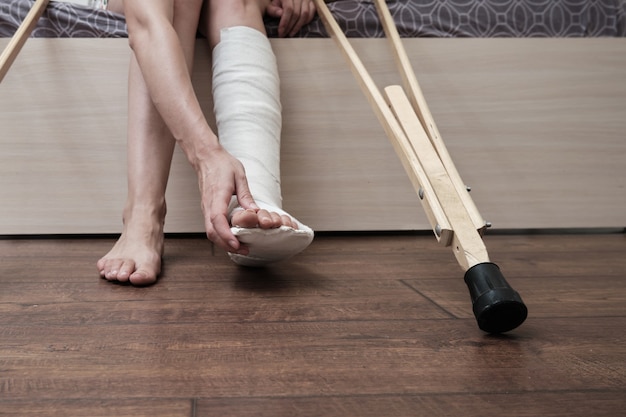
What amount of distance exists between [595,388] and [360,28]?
1.00 meters

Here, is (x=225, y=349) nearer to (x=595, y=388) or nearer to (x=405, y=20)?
(x=595, y=388)

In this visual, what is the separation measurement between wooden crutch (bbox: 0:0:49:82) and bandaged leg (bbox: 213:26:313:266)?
0.34m

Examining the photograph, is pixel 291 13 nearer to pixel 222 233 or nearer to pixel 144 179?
pixel 144 179

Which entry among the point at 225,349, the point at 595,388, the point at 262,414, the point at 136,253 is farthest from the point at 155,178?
the point at 595,388

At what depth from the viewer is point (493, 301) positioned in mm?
750

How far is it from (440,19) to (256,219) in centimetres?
77

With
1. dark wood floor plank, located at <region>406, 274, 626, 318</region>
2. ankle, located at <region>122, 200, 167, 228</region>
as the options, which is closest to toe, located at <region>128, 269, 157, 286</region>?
ankle, located at <region>122, 200, 167, 228</region>

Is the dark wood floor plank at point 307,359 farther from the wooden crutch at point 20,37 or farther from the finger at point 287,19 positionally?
the finger at point 287,19

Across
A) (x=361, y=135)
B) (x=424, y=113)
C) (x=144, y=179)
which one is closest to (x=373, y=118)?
(x=361, y=135)

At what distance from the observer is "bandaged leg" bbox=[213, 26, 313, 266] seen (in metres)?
0.99

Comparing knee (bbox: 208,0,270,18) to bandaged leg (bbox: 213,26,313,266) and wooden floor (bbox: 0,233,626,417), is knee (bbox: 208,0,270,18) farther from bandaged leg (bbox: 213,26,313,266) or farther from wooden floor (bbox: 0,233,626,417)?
wooden floor (bbox: 0,233,626,417)

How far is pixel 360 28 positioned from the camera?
144cm

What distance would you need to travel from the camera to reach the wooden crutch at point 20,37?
1140 mm

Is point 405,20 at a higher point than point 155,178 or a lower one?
higher
